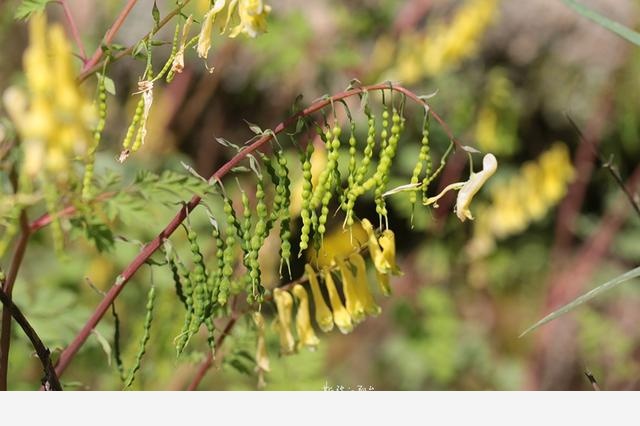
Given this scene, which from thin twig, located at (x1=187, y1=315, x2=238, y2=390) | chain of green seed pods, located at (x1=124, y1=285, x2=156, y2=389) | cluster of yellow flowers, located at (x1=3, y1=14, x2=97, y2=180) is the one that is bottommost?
thin twig, located at (x1=187, y1=315, x2=238, y2=390)

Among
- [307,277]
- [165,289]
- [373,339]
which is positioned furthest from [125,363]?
[373,339]

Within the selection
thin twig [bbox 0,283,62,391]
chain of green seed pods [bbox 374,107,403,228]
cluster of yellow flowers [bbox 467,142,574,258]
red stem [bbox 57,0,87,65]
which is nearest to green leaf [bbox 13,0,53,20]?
red stem [bbox 57,0,87,65]

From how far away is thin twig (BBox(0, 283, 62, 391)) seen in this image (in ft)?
3.73

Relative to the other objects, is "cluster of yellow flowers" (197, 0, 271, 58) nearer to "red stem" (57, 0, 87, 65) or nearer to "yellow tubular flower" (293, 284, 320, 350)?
"red stem" (57, 0, 87, 65)

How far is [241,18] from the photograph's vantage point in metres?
1.15

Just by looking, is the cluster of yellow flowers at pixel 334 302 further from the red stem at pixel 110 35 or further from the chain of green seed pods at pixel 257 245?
the red stem at pixel 110 35

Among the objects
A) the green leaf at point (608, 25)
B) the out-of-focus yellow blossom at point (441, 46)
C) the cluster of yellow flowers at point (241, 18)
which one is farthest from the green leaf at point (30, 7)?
the out-of-focus yellow blossom at point (441, 46)

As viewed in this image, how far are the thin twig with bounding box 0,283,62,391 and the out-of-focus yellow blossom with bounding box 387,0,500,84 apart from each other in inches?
88.9

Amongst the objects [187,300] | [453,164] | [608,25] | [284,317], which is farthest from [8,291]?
[453,164]
